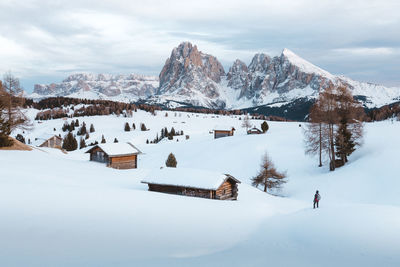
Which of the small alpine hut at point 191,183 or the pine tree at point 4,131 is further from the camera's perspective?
the pine tree at point 4,131

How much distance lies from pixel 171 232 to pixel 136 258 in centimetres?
344

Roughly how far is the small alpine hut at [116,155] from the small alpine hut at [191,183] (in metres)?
18.5

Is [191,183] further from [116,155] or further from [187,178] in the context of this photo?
[116,155]

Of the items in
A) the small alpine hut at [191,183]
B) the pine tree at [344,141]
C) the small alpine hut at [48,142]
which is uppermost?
the pine tree at [344,141]

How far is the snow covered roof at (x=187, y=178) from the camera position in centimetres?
2432

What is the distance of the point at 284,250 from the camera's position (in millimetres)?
12164

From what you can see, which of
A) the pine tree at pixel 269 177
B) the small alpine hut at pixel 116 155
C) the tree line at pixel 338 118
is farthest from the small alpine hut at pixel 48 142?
the tree line at pixel 338 118

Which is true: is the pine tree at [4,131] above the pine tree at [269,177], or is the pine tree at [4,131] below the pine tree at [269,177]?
above

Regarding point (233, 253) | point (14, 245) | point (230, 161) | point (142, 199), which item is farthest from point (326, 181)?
point (14, 245)

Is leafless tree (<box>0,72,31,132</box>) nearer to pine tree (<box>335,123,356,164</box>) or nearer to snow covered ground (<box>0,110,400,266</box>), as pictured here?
snow covered ground (<box>0,110,400,266</box>)

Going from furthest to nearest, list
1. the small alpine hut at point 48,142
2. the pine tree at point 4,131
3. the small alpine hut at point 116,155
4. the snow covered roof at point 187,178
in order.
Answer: the small alpine hut at point 48,142, the small alpine hut at point 116,155, the pine tree at point 4,131, the snow covered roof at point 187,178

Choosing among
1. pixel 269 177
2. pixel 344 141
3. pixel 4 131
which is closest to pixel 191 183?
pixel 269 177

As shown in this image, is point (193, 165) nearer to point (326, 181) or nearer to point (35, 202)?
point (326, 181)

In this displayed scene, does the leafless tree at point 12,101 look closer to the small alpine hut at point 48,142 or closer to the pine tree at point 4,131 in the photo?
the pine tree at point 4,131
